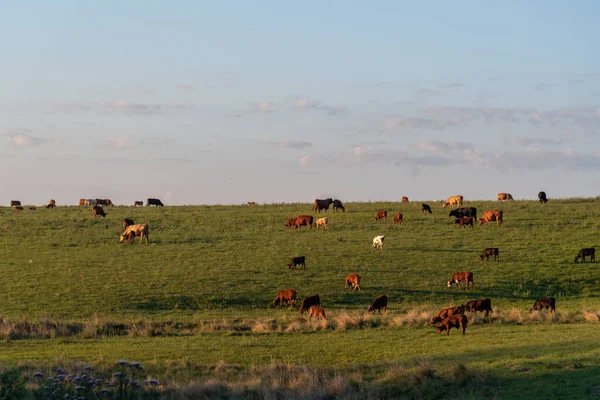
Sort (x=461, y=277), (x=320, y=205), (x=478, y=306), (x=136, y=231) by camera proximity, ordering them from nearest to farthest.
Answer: (x=478, y=306), (x=461, y=277), (x=136, y=231), (x=320, y=205)

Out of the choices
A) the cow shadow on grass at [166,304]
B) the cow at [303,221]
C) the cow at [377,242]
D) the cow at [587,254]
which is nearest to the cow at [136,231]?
the cow at [303,221]

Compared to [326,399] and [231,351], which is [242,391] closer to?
[326,399]

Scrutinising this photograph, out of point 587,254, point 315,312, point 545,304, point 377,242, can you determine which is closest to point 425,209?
point 377,242

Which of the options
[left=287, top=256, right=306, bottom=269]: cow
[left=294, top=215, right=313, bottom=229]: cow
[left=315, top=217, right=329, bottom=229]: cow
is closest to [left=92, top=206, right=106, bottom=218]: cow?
[left=294, top=215, right=313, bottom=229]: cow

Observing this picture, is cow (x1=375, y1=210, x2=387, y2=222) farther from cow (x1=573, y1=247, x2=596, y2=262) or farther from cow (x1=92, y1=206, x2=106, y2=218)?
cow (x1=92, y1=206, x2=106, y2=218)

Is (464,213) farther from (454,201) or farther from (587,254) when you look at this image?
(587,254)

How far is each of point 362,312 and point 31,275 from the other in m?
19.5

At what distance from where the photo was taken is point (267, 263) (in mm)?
42312

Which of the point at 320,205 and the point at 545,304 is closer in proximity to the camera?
the point at 545,304

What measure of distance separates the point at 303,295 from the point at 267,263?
24.3 ft

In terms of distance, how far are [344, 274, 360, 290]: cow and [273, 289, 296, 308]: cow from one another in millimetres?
3806

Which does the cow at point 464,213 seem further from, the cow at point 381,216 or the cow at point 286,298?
the cow at point 286,298

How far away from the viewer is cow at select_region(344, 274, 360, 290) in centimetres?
3594

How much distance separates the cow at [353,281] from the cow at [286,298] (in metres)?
3.81
